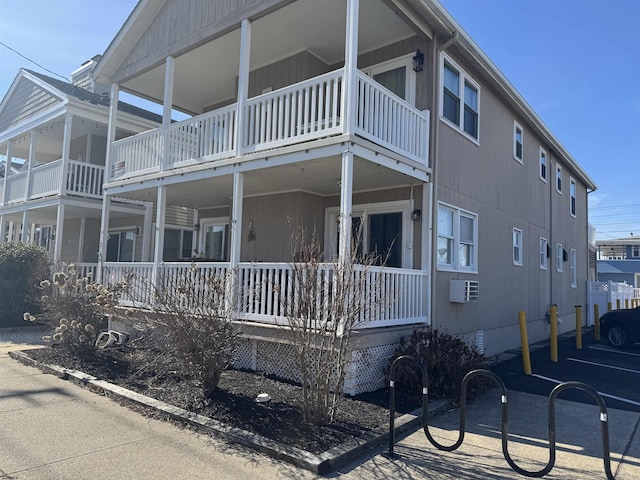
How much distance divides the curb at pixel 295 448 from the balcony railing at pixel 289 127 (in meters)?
4.37

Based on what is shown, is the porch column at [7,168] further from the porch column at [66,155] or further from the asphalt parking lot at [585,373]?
the asphalt parking lot at [585,373]

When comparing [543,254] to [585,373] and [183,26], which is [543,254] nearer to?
[585,373]

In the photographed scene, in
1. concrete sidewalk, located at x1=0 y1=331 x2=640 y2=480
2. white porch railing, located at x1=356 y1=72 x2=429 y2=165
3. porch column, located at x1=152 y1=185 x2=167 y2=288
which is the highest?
white porch railing, located at x1=356 y1=72 x2=429 y2=165

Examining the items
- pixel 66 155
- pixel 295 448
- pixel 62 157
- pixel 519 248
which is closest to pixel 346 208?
pixel 295 448

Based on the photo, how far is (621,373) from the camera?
10.0 meters

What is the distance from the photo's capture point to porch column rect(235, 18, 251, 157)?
9125 mm

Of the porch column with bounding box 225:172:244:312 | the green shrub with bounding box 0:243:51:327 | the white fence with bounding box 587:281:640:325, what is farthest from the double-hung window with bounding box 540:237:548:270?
the green shrub with bounding box 0:243:51:327

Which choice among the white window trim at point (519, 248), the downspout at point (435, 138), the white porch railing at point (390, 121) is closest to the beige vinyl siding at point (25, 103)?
the white porch railing at point (390, 121)

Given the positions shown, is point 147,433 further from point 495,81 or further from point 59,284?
point 495,81

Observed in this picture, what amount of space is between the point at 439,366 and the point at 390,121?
4.24 m

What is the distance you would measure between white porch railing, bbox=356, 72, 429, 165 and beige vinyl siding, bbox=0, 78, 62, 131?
39.8 ft

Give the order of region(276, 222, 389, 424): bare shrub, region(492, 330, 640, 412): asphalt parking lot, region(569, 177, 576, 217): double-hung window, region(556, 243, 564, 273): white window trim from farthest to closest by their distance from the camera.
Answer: region(569, 177, 576, 217): double-hung window < region(556, 243, 564, 273): white window trim < region(492, 330, 640, 412): asphalt parking lot < region(276, 222, 389, 424): bare shrub

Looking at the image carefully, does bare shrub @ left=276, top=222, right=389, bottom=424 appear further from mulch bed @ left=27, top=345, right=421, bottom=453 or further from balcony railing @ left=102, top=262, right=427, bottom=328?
balcony railing @ left=102, top=262, right=427, bottom=328

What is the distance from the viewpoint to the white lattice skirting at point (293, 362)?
7.05 metres
